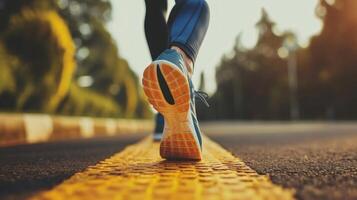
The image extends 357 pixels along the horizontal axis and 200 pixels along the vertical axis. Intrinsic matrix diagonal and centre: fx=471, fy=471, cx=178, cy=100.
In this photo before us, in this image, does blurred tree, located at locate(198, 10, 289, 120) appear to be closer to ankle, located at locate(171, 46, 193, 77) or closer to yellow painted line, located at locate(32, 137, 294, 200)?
ankle, located at locate(171, 46, 193, 77)

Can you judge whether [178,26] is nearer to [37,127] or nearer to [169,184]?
[169,184]

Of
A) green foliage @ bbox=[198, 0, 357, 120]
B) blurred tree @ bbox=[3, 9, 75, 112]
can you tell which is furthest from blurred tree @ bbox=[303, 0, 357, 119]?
blurred tree @ bbox=[3, 9, 75, 112]

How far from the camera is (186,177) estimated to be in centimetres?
195

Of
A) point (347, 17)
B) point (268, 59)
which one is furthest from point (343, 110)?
point (268, 59)

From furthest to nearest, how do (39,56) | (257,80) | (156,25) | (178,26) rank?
(257,80) < (39,56) < (178,26) < (156,25)

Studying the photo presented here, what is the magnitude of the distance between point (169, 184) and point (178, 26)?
1.33 meters

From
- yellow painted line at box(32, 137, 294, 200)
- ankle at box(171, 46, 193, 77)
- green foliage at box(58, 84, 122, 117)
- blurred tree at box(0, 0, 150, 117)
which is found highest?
blurred tree at box(0, 0, 150, 117)

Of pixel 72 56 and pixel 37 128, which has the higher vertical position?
pixel 72 56

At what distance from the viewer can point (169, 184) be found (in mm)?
1755

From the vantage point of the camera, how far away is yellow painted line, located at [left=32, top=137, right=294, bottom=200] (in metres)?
1.52

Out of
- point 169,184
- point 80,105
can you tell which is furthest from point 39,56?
point 169,184

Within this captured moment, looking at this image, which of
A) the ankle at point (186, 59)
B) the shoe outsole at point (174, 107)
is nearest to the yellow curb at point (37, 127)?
the ankle at point (186, 59)

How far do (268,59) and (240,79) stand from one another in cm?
770

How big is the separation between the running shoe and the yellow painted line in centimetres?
16
